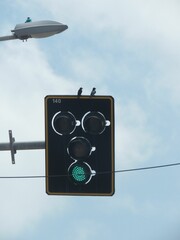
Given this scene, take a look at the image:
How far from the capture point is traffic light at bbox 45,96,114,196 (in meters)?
11.4

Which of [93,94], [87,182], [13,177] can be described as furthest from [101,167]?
[13,177]

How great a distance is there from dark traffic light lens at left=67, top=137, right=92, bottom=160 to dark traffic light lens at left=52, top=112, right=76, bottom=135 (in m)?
0.16

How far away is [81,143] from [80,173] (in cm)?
41

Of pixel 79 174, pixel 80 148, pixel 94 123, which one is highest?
pixel 94 123

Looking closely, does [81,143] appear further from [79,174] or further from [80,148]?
[79,174]

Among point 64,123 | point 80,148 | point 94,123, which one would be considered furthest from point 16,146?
point 94,123

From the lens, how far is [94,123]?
11.4m

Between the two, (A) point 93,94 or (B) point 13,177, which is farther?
(B) point 13,177

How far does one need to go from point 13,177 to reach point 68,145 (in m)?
1.72

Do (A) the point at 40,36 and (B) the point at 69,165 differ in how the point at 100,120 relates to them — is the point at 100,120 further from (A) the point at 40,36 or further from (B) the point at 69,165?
(A) the point at 40,36

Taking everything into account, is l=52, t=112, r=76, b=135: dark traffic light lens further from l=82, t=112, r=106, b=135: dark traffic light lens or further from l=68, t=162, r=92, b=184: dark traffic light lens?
l=68, t=162, r=92, b=184: dark traffic light lens

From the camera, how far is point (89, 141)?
11.4 meters

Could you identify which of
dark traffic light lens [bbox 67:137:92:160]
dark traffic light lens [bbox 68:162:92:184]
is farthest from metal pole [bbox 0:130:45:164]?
dark traffic light lens [bbox 68:162:92:184]

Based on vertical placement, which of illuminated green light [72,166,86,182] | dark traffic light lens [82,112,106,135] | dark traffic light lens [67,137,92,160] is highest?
dark traffic light lens [82,112,106,135]
